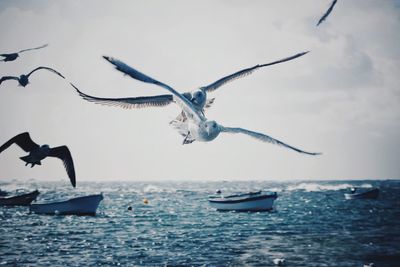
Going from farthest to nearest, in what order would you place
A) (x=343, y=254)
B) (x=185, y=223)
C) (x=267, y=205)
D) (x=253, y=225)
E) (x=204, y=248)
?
(x=267, y=205)
(x=185, y=223)
(x=253, y=225)
(x=204, y=248)
(x=343, y=254)

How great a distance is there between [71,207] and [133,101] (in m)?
35.2

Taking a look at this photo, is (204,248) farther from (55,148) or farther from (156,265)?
(55,148)

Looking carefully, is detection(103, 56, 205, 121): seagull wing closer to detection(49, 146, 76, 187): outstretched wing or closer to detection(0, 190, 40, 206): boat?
detection(49, 146, 76, 187): outstretched wing

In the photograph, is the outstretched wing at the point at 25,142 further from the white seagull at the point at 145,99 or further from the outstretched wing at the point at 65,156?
the white seagull at the point at 145,99

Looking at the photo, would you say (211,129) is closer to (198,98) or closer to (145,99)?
(198,98)

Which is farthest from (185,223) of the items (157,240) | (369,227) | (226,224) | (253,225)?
(369,227)

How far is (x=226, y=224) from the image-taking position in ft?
107

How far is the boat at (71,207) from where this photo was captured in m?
36.7

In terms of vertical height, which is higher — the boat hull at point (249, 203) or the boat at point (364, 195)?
the boat hull at point (249, 203)

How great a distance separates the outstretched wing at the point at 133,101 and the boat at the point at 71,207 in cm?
3436

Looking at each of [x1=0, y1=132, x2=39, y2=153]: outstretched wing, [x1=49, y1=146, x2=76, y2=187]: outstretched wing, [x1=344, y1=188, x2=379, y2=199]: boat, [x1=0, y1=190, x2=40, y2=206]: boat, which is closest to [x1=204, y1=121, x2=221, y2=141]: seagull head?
[x1=49, y1=146, x2=76, y2=187]: outstretched wing

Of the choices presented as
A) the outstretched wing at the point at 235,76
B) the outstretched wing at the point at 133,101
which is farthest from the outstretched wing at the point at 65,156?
the outstretched wing at the point at 133,101

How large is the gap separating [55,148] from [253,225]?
2518 centimetres

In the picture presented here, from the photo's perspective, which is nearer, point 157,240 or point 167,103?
point 167,103
